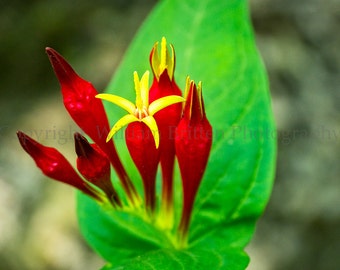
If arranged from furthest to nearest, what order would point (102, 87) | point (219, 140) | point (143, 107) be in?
point (102, 87), point (219, 140), point (143, 107)

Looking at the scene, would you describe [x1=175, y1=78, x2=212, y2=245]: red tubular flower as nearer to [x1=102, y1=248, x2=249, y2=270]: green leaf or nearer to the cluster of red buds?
the cluster of red buds

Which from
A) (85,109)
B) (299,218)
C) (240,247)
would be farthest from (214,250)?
(299,218)

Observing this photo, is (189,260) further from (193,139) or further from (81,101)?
(81,101)

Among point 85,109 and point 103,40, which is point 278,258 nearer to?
point 103,40

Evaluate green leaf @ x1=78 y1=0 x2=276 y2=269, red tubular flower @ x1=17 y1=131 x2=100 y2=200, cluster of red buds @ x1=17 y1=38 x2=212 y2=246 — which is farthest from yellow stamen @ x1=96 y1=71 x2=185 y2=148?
green leaf @ x1=78 y1=0 x2=276 y2=269

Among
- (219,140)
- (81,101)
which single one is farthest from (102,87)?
(81,101)
